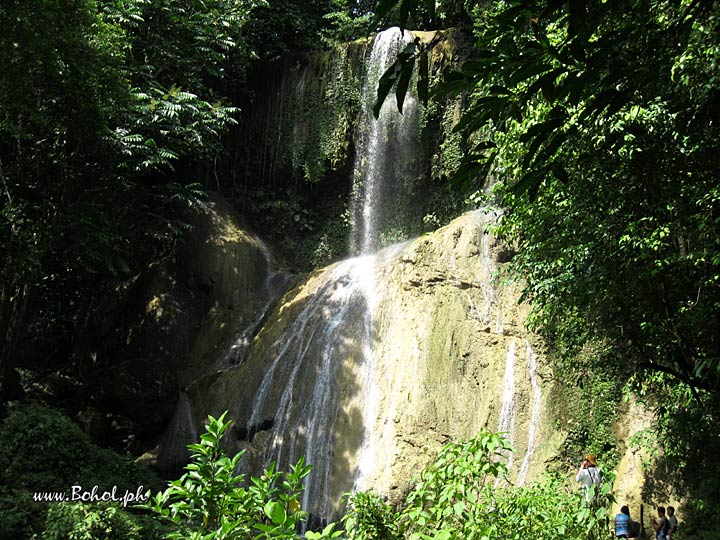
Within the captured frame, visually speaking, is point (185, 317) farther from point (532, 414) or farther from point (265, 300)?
point (532, 414)

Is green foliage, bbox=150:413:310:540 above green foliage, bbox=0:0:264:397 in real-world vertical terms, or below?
below

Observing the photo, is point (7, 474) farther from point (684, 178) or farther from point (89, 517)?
point (684, 178)

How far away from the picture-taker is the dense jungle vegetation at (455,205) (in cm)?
223

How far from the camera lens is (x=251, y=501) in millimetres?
2838

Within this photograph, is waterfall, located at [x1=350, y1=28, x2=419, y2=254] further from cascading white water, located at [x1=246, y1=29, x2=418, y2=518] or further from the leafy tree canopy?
the leafy tree canopy

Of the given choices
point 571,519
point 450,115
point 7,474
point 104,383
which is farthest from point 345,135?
point 571,519

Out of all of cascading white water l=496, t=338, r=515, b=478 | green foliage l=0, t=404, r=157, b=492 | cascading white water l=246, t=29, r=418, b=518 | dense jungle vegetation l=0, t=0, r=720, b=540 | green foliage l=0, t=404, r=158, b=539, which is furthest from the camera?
cascading white water l=246, t=29, r=418, b=518

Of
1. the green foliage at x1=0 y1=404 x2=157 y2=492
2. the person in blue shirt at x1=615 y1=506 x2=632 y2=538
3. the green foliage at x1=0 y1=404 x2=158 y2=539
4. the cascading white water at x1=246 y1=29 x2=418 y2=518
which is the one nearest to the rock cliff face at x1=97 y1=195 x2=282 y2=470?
the cascading white water at x1=246 y1=29 x2=418 y2=518

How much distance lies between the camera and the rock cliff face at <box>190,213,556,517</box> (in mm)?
11711

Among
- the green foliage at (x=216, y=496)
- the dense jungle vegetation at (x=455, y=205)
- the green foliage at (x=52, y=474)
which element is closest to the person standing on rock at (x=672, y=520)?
the dense jungle vegetation at (x=455, y=205)

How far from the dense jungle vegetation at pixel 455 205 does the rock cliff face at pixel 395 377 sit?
33.1 inches

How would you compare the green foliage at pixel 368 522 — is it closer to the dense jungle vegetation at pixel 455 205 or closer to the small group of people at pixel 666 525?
the dense jungle vegetation at pixel 455 205

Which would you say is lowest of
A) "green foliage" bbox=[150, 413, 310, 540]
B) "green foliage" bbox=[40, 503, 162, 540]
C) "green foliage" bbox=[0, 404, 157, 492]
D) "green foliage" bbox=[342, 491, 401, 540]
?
"green foliage" bbox=[40, 503, 162, 540]

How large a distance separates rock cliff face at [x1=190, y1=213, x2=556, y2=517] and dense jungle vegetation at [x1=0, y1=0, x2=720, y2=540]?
84 centimetres
